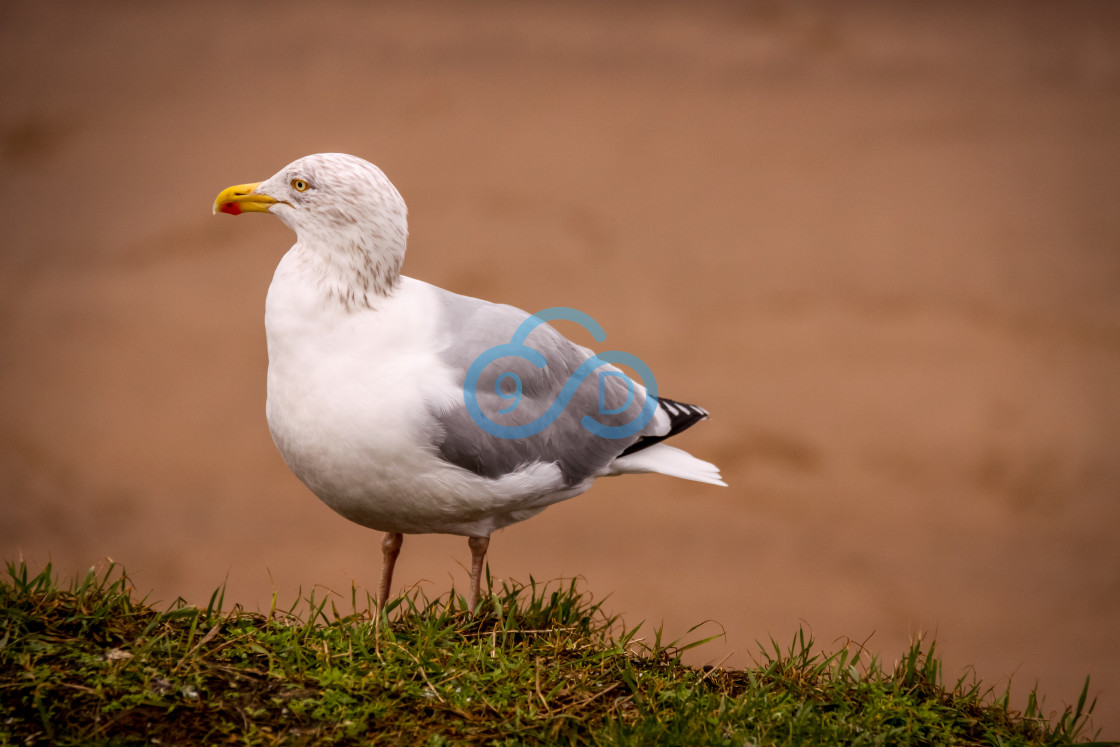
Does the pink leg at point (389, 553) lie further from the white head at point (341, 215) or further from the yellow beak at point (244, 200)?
the yellow beak at point (244, 200)

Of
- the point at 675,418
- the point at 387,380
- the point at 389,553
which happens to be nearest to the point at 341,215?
the point at 387,380

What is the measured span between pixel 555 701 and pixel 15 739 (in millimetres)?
887

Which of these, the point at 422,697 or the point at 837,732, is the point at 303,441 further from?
the point at 837,732

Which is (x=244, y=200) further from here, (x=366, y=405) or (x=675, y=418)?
(x=675, y=418)

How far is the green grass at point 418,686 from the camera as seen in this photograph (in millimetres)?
1567

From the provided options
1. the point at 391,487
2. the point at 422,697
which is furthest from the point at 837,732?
the point at 391,487

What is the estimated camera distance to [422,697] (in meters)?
1.69

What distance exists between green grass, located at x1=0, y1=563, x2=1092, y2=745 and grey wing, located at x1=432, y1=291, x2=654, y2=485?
34cm

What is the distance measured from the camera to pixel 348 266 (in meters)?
1.94

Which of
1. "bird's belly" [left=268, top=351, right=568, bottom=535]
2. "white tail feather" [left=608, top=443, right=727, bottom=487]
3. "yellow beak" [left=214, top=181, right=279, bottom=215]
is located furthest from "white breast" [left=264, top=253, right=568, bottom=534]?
"white tail feather" [left=608, top=443, right=727, bottom=487]

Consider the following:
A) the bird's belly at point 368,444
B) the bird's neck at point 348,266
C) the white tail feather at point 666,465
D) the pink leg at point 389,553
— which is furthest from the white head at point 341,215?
the white tail feather at point 666,465

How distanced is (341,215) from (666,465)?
988mm

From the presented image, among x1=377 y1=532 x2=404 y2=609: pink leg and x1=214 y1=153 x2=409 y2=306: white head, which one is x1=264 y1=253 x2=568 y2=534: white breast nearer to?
x1=214 y1=153 x2=409 y2=306: white head

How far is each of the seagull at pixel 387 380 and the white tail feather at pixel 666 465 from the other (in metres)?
0.22
